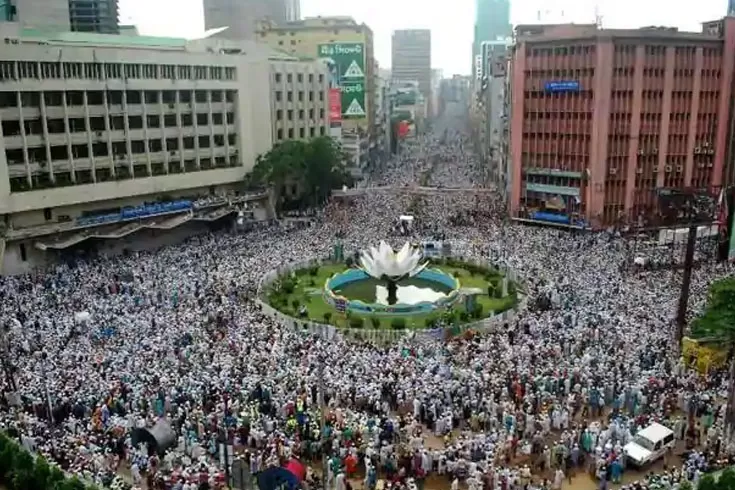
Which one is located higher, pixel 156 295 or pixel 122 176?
pixel 122 176

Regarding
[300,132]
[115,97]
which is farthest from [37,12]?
[300,132]

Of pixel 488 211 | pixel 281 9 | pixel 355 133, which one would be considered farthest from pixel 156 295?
pixel 281 9

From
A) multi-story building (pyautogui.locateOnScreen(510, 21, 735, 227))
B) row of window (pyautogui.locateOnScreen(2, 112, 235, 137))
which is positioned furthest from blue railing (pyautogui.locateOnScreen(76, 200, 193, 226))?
multi-story building (pyautogui.locateOnScreen(510, 21, 735, 227))

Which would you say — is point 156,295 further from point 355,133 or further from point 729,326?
point 355,133

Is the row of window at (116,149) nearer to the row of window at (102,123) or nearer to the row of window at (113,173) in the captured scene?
the row of window at (113,173)

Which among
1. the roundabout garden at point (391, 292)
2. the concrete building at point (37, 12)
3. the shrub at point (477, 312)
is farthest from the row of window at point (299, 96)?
the shrub at point (477, 312)

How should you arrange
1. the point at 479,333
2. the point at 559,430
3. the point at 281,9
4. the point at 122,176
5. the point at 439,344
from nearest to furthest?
the point at 559,430 < the point at 439,344 < the point at 479,333 < the point at 122,176 < the point at 281,9

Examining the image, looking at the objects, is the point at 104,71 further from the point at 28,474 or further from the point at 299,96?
the point at 28,474
